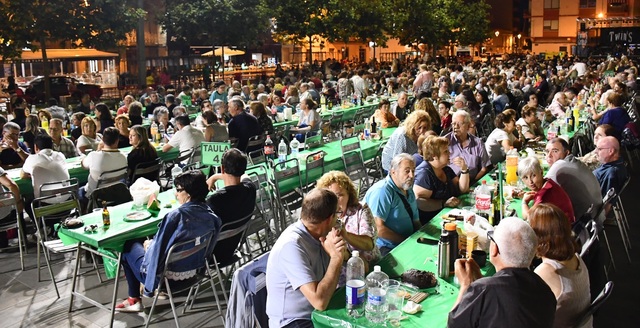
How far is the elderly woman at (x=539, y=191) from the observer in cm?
514

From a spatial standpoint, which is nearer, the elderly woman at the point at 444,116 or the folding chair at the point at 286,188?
the folding chair at the point at 286,188

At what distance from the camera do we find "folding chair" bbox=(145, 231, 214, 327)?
469 cm

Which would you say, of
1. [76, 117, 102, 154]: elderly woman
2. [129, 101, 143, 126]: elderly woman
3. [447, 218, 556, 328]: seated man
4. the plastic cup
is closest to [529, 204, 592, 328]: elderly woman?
[447, 218, 556, 328]: seated man

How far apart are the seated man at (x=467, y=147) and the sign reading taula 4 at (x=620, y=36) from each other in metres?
43.9

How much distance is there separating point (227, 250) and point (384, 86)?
15.2 meters

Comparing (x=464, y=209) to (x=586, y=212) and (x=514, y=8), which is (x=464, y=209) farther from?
(x=514, y=8)

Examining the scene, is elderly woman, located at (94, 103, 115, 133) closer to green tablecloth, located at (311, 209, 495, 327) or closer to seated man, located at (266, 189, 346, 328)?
green tablecloth, located at (311, 209, 495, 327)

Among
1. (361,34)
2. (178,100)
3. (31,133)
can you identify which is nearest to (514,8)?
(361,34)

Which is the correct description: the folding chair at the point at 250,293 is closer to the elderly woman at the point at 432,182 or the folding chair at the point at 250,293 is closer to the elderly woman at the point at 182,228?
the elderly woman at the point at 182,228

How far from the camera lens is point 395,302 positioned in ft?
11.6

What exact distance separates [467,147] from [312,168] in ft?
6.52

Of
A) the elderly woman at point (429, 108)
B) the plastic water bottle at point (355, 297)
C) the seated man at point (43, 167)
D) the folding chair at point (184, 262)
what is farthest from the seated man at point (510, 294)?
the elderly woman at point (429, 108)

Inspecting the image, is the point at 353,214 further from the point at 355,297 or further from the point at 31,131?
the point at 31,131

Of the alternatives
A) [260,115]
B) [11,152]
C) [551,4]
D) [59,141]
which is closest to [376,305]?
[11,152]
